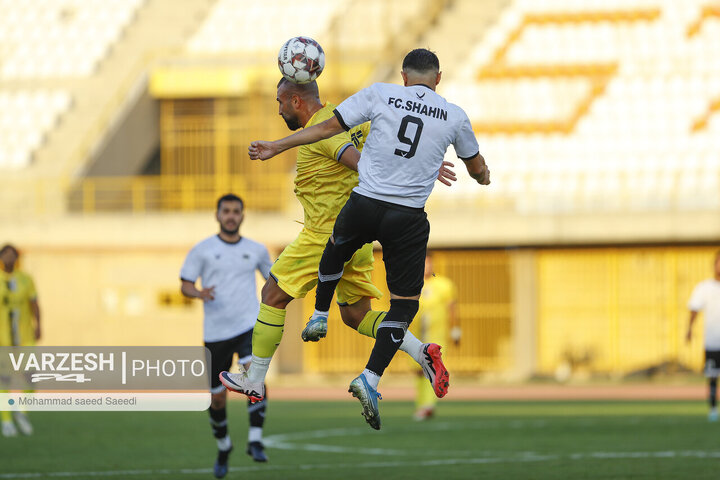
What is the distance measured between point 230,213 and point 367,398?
4.03 meters

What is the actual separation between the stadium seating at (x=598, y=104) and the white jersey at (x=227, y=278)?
18.8 metres

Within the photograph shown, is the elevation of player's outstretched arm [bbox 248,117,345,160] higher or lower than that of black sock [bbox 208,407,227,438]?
higher

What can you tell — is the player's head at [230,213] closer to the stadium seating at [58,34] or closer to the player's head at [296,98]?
the player's head at [296,98]

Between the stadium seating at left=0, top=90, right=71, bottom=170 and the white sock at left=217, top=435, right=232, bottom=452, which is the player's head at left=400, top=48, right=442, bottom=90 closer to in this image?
the white sock at left=217, top=435, right=232, bottom=452

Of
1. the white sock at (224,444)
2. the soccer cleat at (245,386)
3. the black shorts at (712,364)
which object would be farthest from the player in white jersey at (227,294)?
the black shorts at (712,364)

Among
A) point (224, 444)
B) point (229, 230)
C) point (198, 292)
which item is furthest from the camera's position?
point (229, 230)

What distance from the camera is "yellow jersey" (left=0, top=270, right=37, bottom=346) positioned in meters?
17.1

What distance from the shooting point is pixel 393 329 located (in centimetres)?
912

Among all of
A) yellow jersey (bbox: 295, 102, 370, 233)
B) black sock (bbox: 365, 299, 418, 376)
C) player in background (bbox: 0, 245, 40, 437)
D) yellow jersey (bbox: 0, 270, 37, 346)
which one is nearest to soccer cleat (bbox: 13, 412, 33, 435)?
player in background (bbox: 0, 245, 40, 437)

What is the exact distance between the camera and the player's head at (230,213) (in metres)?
12.2

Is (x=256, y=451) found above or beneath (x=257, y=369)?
beneath

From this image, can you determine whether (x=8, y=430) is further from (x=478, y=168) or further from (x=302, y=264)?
(x=478, y=168)

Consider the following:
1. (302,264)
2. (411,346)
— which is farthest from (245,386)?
(411,346)

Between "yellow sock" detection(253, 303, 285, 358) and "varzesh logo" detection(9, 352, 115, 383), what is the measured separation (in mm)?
8556
